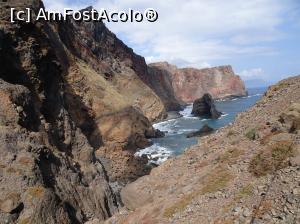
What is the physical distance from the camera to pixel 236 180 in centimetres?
1526

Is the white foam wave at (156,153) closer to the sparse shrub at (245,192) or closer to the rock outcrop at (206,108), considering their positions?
the sparse shrub at (245,192)

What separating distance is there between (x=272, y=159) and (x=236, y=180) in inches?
64.2

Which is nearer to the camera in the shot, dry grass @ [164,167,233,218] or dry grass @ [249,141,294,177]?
dry grass @ [249,141,294,177]

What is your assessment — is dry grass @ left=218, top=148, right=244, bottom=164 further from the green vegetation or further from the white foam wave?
the white foam wave

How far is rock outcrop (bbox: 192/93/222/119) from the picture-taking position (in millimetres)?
107000

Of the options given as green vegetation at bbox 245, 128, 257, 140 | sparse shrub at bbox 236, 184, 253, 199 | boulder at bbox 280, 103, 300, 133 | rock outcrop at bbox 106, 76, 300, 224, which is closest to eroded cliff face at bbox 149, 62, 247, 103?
rock outcrop at bbox 106, 76, 300, 224

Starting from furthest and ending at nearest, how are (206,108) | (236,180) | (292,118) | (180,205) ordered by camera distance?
(206,108) → (292,118) → (180,205) → (236,180)

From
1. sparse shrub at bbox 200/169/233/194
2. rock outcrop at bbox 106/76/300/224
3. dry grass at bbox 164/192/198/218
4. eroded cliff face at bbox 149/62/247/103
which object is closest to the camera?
rock outcrop at bbox 106/76/300/224

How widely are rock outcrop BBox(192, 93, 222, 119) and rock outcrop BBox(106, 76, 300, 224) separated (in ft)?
272

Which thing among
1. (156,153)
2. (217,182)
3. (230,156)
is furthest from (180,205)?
(156,153)

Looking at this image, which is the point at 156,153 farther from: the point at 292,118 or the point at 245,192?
the point at 245,192

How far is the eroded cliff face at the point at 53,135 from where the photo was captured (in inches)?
732

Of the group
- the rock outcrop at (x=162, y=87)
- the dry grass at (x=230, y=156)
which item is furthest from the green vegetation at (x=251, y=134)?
the rock outcrop at (x=162, y=87)

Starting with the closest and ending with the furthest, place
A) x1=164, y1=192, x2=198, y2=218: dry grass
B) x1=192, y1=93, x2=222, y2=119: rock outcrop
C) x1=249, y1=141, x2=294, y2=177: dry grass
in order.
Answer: x1=249, y1=141, x2=294, y2=177: dry grass
x1=164, y1=192, x2=198, y2=218: dry grass
x1=192, y1=93, x2=222, y2=119: rock outcrop
